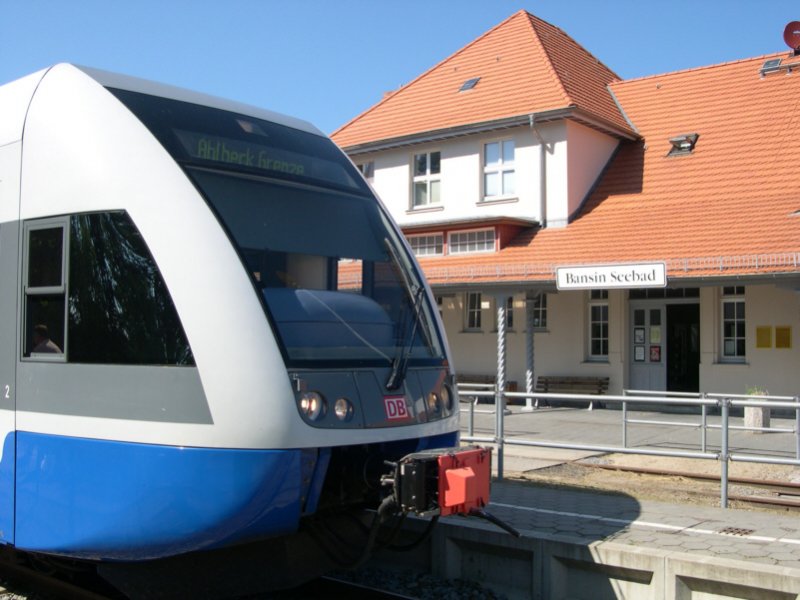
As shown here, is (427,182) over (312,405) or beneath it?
over

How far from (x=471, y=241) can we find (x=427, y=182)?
3.14 meters

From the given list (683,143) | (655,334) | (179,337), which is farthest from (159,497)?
(683,143)

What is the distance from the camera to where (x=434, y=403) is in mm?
5992

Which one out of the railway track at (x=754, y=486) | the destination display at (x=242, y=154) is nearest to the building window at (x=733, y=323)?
the railway track at (x=754, y=486)

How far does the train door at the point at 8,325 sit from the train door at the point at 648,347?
63.0 feet

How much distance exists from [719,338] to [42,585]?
18.0 m

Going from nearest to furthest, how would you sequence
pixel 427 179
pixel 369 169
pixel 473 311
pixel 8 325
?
pixel 8 325, pixel 473 311, pixel 427 179, pixel 369 169

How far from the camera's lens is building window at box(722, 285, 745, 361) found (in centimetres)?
2158

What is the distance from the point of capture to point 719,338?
2173 centimetres

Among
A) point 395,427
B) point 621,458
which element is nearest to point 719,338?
point 621,458

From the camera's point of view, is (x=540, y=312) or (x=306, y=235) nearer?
(x=306, y=235)

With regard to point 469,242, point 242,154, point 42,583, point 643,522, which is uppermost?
point 469,242

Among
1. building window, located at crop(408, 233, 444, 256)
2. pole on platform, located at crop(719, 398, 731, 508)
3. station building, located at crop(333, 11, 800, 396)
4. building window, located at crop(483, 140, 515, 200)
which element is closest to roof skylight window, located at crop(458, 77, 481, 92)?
station building, located at crop(333, 11, 800, 396)

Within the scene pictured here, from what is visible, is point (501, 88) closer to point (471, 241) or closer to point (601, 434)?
point (471, 241)
